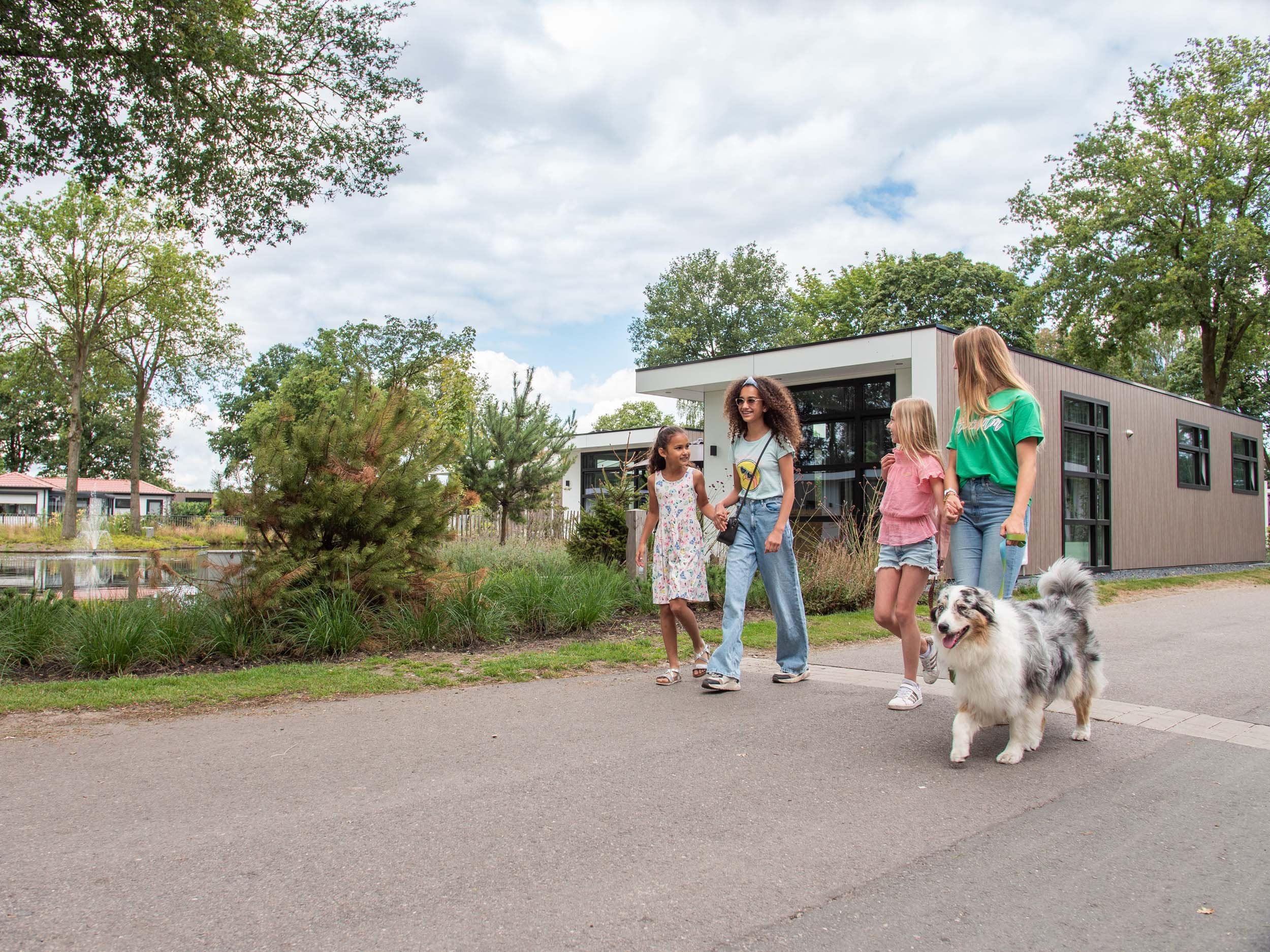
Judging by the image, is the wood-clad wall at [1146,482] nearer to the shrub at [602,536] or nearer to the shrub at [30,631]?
Answer: the shrub at [602,536]

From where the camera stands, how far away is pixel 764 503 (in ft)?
19.4

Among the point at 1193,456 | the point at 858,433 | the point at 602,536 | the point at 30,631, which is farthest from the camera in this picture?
the point at 1193,456

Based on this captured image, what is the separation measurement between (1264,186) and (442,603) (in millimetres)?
33441

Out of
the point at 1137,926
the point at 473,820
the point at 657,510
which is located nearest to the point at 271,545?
the point at 657,510

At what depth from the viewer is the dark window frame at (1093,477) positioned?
1616cm

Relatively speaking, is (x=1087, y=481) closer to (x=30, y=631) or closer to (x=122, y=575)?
(x=30, y=631)

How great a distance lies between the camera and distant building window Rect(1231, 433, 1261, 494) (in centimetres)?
2305

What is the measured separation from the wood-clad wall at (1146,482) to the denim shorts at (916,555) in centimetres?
789

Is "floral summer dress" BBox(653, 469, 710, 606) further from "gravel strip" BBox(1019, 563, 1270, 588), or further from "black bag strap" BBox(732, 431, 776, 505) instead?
"gravel strip" BBox(1019, 563, 1270, 588)

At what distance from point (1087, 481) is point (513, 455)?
12.0 metres

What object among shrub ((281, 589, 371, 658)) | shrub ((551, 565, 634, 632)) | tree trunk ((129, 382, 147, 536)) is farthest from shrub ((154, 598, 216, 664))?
tree trunk ((129, 382, 147, 536))

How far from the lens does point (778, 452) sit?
5.97m

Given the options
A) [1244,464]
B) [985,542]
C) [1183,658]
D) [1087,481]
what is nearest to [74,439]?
[1087,481]

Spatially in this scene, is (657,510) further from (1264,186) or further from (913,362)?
(1264,186)
